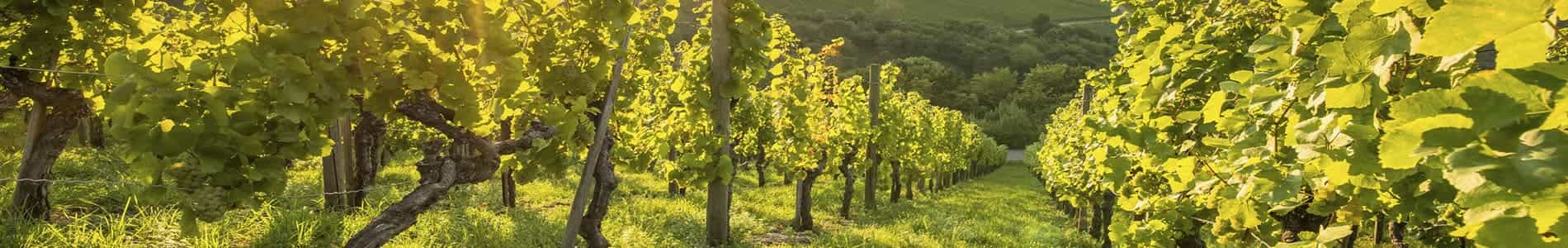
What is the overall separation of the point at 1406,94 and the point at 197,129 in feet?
9.27

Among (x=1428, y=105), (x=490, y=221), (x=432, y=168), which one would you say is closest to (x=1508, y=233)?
(x=1428, y=105)

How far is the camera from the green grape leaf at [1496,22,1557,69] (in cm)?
84

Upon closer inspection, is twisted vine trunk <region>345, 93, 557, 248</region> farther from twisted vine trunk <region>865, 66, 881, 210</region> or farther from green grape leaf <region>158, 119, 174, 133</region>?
twisted vine trunk <region>865, 66, 881, 210</region>

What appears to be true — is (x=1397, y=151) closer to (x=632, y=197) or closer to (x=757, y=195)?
(x=632, y=197)

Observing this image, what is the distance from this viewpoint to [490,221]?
7.34 m

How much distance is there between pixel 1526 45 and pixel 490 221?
7554 millimetres

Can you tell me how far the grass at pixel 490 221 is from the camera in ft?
17.2

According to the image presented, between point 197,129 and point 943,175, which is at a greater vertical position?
point 197,129

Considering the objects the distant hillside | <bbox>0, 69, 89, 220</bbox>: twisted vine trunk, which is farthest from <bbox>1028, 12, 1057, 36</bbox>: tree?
<bbox>0, 69, 89, 220</bbox>: twisted vine trunk

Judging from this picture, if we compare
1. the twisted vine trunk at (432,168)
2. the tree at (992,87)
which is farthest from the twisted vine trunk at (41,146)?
the tree at (992,87)

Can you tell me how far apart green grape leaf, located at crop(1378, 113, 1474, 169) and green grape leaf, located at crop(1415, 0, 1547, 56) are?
15 centimetres

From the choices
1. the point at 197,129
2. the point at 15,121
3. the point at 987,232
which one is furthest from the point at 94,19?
the point at 15,121

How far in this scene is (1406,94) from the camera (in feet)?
4.50

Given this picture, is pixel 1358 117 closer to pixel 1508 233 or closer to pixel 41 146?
pixel 1508 233
